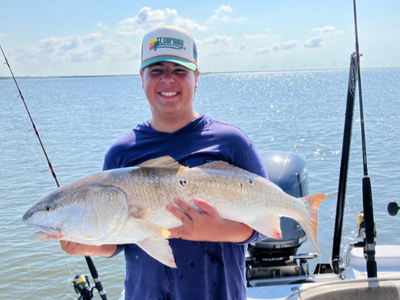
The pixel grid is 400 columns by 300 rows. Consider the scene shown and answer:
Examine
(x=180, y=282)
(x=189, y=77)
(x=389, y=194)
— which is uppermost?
(x=189, y=77)

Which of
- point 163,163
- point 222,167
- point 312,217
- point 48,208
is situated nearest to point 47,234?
point 48,208

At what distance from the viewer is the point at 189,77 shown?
89.5 inches

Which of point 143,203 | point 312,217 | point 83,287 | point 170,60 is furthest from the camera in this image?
point 83,287

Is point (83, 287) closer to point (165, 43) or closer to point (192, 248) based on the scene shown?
point (192, 248)

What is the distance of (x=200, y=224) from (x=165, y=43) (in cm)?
103

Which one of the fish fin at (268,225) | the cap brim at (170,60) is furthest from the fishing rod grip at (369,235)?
the cap brim at (170,60)

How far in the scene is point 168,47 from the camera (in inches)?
87.4

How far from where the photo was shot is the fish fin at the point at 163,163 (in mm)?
2074

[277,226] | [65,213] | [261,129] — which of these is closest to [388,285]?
[277,226]

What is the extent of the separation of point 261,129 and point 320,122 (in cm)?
466

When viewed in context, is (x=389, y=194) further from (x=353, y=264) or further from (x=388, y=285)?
(x=388, y=285)

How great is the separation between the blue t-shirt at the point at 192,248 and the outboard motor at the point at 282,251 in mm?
1643

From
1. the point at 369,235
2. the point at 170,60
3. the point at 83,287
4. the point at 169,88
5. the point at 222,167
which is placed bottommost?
the point at 83,287

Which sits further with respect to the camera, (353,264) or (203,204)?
(353,264)
